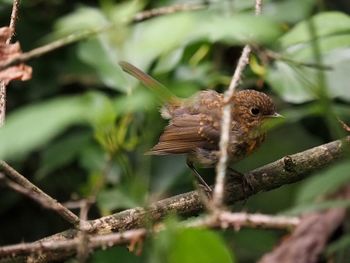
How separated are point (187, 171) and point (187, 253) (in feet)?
9.54

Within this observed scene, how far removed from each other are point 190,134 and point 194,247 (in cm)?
270

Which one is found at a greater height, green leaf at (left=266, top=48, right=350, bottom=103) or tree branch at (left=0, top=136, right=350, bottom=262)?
green leaf at (left=266, top=48, right=350, bottom=103)

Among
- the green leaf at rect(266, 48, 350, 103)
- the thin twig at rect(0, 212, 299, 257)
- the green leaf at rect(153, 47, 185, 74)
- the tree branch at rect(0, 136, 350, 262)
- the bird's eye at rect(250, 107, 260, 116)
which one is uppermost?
the thin twig at rect(0, 212, 299, 257)

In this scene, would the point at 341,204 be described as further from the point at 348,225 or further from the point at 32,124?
the point at 348,225

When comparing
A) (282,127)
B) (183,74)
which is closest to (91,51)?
(183,74)

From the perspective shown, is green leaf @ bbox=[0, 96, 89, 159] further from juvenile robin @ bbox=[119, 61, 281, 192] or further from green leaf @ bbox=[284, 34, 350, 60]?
juvenile robin @ bbox=[119, 61, 281, 192]

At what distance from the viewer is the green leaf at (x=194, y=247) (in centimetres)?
187

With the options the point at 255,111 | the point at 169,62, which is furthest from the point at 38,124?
the point at 255,111

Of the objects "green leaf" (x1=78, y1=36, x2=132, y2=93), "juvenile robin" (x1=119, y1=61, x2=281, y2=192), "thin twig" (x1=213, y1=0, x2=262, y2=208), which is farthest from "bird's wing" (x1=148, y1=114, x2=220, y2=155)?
"thin twig" (x1=213, y1=0, x2=262, y2=208)

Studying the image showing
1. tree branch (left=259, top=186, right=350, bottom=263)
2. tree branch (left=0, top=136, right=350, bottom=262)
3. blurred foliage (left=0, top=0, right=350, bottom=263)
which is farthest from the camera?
tree branch (left=0, top=136, right=350, bottom=262)

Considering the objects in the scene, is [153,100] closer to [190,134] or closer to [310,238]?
[310,238]

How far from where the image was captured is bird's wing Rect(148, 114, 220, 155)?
175 inches

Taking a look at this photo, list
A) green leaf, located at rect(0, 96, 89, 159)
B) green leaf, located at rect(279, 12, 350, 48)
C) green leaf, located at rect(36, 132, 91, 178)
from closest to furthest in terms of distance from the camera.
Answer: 1. green leaf, located at rect(0, 96, 89, 159)
2. green leaf, located at rect(279, 12, 350, 48)
3. green leaf, located at rect(36, 132, 91, 178)

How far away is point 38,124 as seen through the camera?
1.59 metres
